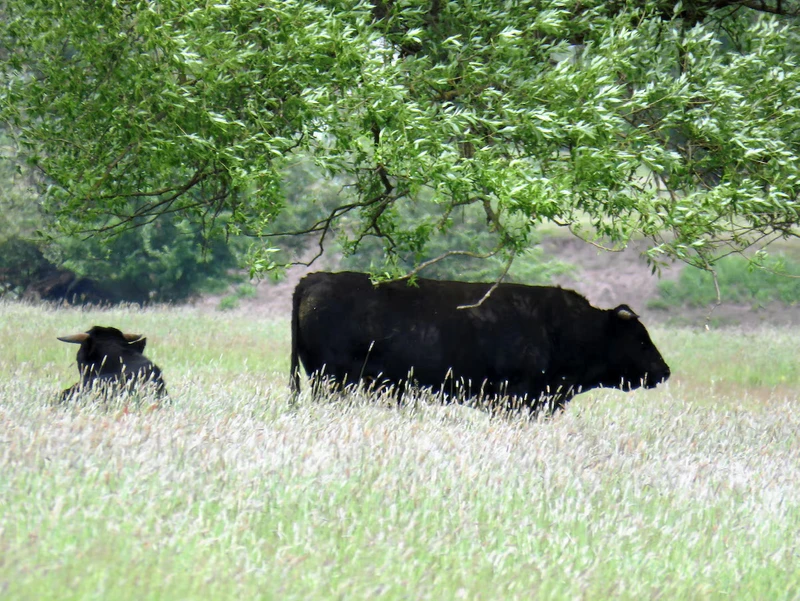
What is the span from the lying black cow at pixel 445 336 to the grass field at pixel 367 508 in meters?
1.34

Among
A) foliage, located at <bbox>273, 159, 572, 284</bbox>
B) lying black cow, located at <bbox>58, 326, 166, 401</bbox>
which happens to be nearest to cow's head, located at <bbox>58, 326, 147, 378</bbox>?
lying black cow, located at <bbox>58, 326, 166, 401</bbox>

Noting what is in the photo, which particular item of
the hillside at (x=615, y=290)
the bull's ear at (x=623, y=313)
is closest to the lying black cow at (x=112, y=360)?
the bull's ear at (x=623, y=313)

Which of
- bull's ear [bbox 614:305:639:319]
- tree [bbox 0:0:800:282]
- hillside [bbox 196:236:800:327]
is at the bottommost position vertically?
hillside [bbox 196:236:800:327]

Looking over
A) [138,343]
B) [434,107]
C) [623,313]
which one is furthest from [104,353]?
[623,313]

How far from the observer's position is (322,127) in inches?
405

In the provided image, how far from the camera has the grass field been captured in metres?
4.84

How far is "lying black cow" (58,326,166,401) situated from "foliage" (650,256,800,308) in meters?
39.8

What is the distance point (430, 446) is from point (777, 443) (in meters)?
5.19

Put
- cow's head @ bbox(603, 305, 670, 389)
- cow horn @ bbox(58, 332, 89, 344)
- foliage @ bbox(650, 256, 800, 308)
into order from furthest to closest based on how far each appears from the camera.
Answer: foliage @ bbox(650, 256, 800, 308) < cow's head @ bbox(603, 305, 670, 389) < cow horn @ bbox(58, 332, 89, 344)

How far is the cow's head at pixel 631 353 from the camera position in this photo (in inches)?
509

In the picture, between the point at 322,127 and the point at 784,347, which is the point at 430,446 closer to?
the point at 322,127

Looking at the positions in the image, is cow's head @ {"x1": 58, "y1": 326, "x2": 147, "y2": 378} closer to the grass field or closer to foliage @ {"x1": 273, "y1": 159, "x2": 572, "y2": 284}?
the grass field

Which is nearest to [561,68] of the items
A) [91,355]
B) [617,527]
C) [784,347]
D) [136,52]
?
[136,52]

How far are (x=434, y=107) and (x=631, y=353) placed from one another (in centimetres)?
487
